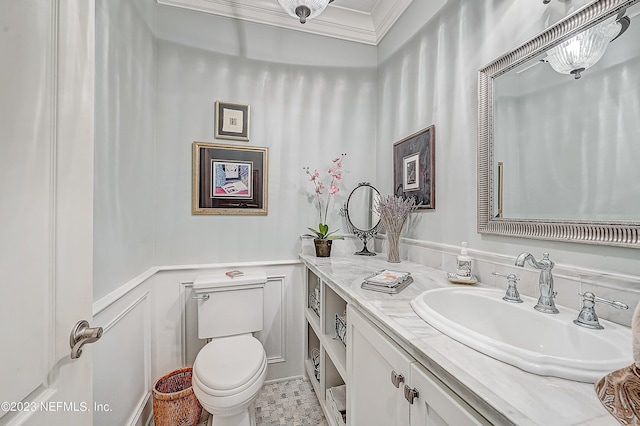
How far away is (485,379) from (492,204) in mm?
887

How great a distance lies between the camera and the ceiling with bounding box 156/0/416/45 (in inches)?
74.2

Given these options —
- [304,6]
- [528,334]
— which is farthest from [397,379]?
[304,6]

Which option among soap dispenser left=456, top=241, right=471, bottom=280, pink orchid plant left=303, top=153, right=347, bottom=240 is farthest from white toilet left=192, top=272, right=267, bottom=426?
soap dispenser left=456, top=241, right=471, bottom=280

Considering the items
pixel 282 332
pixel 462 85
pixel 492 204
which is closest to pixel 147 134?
pixel 282 332

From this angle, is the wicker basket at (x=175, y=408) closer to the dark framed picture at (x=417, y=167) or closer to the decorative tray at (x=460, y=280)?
the decorative tray at (x=460, y=280)

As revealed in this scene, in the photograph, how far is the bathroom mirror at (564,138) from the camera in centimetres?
77

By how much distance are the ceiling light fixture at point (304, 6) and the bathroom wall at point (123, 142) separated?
82 cm

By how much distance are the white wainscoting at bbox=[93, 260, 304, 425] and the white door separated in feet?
1.75

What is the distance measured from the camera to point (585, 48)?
2.86 feet

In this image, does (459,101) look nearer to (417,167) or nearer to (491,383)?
(417,167)

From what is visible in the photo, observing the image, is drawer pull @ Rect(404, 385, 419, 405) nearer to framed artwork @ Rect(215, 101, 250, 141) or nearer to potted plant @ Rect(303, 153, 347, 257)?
potted plant @ Rect(303, 153, 347, 257)

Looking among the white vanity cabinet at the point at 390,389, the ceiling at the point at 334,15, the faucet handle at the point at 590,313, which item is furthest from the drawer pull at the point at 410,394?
the ceiling at the point at 334,15

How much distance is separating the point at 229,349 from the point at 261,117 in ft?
5.17

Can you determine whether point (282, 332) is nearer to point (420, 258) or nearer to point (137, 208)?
point (420, 258)
